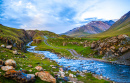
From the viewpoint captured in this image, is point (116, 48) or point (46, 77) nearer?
point (46, 77)

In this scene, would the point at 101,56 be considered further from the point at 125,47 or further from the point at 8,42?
the point at 8,42

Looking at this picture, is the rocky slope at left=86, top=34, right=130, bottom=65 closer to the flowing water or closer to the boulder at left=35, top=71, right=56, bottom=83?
the flowing water

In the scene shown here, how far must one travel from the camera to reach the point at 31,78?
17.3 meters

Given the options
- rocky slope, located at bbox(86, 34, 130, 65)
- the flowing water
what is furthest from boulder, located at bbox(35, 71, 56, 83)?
rocky slope, located at bbox(86, 34, 130, 65)

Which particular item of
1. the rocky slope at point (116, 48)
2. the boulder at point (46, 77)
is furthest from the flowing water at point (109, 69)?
the boulder at point (46, 77)

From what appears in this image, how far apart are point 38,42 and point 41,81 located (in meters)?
142

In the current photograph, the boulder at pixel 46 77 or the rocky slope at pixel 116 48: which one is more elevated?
the rocky slope at pixel 116 48


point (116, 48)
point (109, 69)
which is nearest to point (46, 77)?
point (109, 69)

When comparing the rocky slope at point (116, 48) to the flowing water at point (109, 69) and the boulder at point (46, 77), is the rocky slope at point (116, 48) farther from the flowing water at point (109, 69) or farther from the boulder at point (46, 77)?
the boulder at point (46, 77)

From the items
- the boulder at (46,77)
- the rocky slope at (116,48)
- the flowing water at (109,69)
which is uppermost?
the rocky slope at (116,48)

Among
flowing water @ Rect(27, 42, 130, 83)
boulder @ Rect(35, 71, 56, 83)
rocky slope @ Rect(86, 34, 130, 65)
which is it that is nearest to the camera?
boulder @ Rect(35, 71, 56, 83)

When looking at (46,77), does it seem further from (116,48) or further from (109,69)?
(116,48)

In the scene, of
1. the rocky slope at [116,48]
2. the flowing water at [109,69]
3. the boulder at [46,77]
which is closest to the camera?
the boulder at [46,77]

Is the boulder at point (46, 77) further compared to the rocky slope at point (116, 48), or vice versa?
the rocky slope at point (116, 48)
